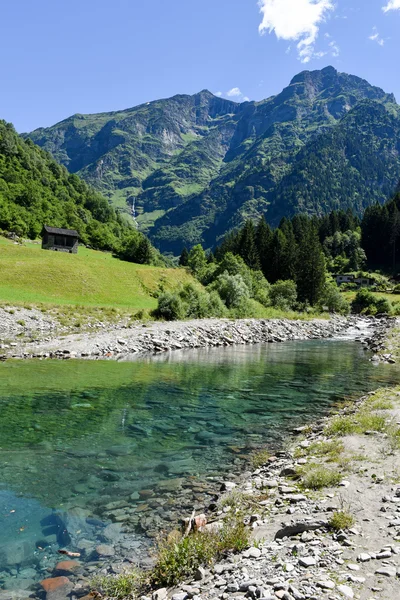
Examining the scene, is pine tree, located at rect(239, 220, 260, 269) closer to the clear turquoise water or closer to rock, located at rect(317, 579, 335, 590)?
the clear turquoise water

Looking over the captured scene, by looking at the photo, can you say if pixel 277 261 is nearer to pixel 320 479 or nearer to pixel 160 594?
pixel 320 479

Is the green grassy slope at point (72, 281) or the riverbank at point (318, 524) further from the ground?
the green grassy slope at point (72, 281)

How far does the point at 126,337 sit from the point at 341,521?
115 feet

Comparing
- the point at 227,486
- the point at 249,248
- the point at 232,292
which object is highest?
the point at 249,248

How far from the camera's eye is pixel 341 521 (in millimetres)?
7770

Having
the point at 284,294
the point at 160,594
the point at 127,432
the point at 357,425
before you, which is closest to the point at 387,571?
the point at 160,594

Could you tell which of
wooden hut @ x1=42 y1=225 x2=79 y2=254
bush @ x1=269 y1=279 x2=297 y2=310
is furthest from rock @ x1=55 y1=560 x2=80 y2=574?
wooden hut @ x1=42 y1=225 x2=79 y2=254

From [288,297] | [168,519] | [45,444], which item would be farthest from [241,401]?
[288,297]

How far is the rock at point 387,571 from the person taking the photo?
611 cm

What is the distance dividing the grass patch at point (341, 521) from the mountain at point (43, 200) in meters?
108

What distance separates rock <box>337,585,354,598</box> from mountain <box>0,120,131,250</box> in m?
110

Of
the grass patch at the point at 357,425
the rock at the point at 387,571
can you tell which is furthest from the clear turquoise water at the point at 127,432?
the rock at the point at 387,571

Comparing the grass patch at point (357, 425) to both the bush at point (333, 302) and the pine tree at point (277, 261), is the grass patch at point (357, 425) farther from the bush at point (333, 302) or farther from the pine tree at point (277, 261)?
the pine tree at point (277, 261)

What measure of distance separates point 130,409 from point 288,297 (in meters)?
75.3
